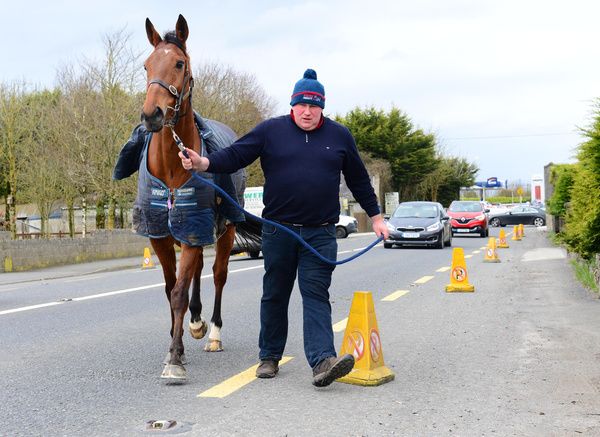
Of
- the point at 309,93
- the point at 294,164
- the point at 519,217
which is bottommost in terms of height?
the point at 519,217

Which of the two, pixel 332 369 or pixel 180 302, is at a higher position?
pixel 180 302

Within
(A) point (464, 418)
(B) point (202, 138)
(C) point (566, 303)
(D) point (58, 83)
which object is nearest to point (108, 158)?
(D) point (58, 83)

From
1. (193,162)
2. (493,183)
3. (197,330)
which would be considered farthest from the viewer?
(493,183)

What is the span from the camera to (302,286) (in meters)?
5.62

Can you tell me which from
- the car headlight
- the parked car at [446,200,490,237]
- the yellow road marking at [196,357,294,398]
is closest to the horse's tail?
the yellow road marking at [196,357,294,398]

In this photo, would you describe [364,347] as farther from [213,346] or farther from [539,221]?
[539,221]

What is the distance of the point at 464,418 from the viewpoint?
15.3 feet

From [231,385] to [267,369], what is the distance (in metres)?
0.34

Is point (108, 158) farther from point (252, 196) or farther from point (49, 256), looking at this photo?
point (49, 256)

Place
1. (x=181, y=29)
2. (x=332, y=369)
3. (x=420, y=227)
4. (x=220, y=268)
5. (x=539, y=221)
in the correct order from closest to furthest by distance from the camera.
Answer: (x=332, y=369) < (x=181, y=29) < (x=220, y=268) < (x=420, y=227) < (x=539, y=221)

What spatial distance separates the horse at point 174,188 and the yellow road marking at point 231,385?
284 mm

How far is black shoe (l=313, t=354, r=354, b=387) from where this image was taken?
16.9 ft

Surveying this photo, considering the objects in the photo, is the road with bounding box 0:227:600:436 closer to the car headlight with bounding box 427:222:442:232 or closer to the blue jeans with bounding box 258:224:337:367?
the blue jeans with bounding box 258:224:337:367

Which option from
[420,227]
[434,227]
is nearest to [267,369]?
[420,227]
